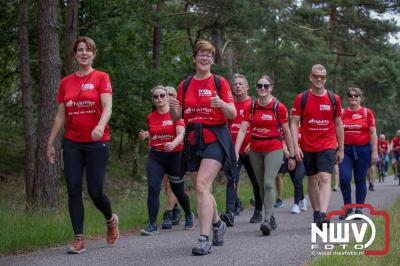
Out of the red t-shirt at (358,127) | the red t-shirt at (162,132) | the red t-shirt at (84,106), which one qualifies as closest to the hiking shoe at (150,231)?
the red t-shirt at (162,132)

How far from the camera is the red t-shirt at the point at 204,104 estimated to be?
6.93 meters

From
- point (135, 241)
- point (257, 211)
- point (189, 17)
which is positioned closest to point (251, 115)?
point (257, 211)

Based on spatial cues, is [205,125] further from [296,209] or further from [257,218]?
[296,209]

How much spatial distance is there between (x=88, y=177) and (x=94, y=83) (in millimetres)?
1010

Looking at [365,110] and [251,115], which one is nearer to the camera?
[251,115]

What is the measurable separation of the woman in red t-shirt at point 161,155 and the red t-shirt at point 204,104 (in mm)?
1618

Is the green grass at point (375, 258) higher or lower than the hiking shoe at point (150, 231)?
higher

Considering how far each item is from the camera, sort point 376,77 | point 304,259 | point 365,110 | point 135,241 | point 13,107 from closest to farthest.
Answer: point 304,259 → point 135,241 → point 365,110 → point 13,107 → point 376,77

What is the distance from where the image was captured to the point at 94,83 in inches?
273

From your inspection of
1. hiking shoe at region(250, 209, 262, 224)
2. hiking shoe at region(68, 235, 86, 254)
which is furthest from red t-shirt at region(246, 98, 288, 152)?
hiking shoe at region(68, 235, 86, 254)

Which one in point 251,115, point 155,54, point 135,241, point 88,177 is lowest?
point 135,241

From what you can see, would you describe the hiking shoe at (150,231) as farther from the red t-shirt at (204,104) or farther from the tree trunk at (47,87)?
the tree trunk at (47,87)

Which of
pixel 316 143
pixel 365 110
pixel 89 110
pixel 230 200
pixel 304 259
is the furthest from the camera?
pixel 365 110

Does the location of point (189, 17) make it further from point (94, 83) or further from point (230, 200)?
point (94, 83)
